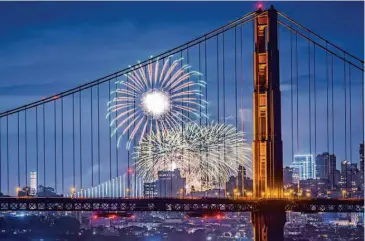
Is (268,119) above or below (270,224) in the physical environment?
above

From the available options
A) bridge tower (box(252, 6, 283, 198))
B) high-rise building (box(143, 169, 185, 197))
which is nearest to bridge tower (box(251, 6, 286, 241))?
bridge tower (box(252, 6, 283, 198))

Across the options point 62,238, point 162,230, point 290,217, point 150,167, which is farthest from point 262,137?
point 290,217

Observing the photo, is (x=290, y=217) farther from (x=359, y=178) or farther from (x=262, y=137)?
(x=262, y=137)

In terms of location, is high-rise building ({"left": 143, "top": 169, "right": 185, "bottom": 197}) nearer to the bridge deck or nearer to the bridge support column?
the bridge deck

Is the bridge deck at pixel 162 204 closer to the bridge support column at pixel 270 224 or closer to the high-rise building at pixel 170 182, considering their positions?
the bridge support column at pixel 270 224

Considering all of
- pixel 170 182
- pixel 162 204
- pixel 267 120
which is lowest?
pixel 162 204

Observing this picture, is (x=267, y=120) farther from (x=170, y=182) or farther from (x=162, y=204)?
(x=170, y=182)

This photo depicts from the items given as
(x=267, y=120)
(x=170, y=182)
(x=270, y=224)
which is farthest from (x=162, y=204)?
(x=170, y=182)
